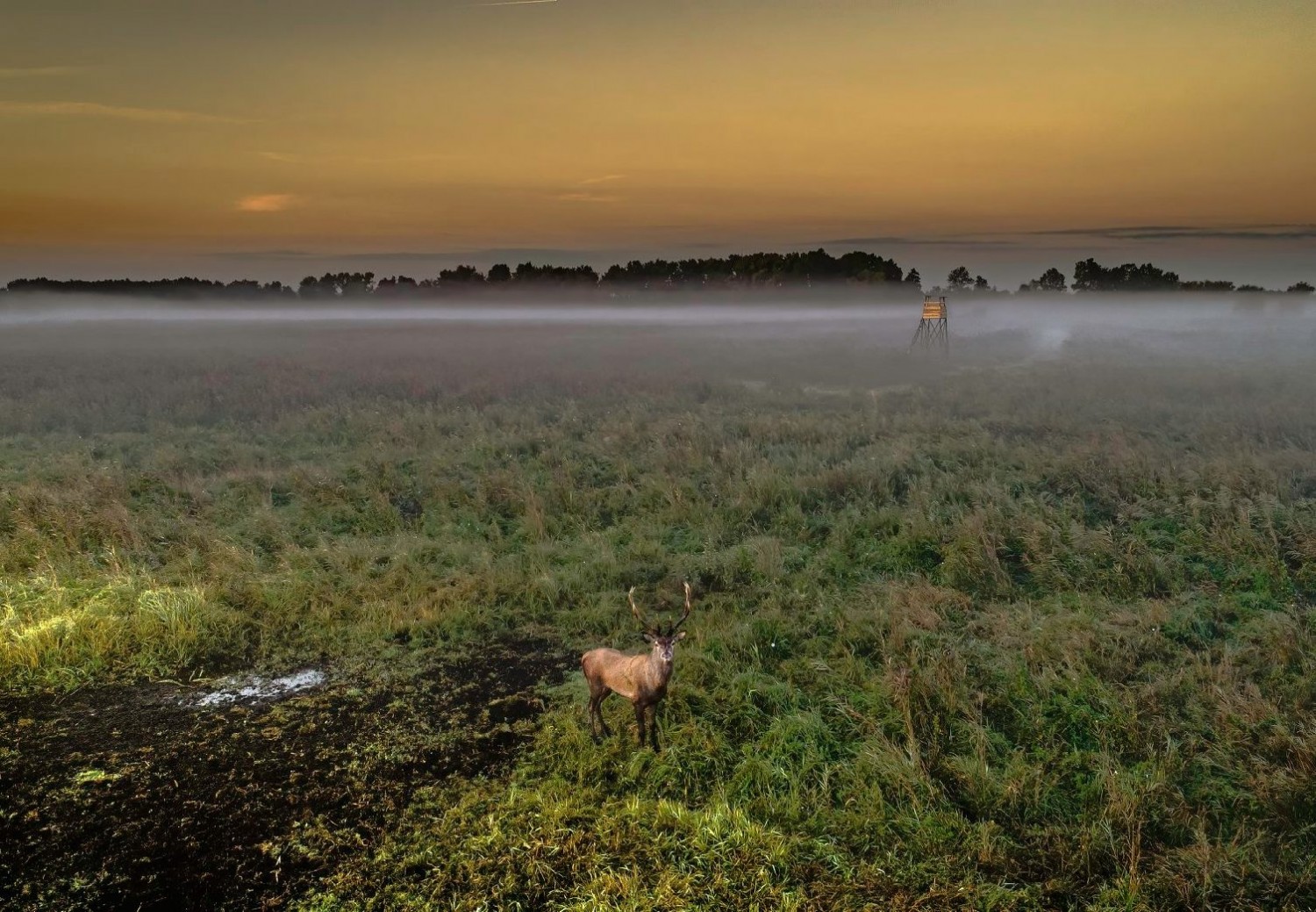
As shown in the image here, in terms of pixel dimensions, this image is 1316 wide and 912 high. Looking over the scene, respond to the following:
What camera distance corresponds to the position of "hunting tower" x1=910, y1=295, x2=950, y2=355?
38438mm

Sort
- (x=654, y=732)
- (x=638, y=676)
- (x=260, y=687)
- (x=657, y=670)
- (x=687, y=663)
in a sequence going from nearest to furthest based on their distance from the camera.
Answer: (x=657, y=670) < (x=638, y=676) < (x=654, y=732) < (x=260, y=687) < (x=687, y=663)

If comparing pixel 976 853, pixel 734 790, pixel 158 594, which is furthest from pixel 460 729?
pixel 158 594

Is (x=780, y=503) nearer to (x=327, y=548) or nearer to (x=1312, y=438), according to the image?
(x=327, y=548)

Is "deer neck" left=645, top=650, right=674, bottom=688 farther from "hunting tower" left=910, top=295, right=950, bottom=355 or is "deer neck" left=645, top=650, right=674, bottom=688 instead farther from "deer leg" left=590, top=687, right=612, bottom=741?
"hunting tower" left=910, top=295, right=950, bottom=355

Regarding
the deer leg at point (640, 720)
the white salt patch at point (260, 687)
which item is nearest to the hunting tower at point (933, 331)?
the deer leg at point (640, 720)

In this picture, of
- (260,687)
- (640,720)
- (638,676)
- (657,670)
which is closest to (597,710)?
(640,720)

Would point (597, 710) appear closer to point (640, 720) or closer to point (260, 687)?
point (640, 720)

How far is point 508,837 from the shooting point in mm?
5328

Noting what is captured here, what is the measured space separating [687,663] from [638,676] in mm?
1736

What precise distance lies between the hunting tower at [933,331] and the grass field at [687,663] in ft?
66.1

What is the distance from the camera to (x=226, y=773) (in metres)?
6.22

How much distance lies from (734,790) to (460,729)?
8.36 ft

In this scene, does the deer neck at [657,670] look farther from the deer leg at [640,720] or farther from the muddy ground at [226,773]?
the muddy ground at [226,773]

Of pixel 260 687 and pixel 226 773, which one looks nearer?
pixel 226 773
